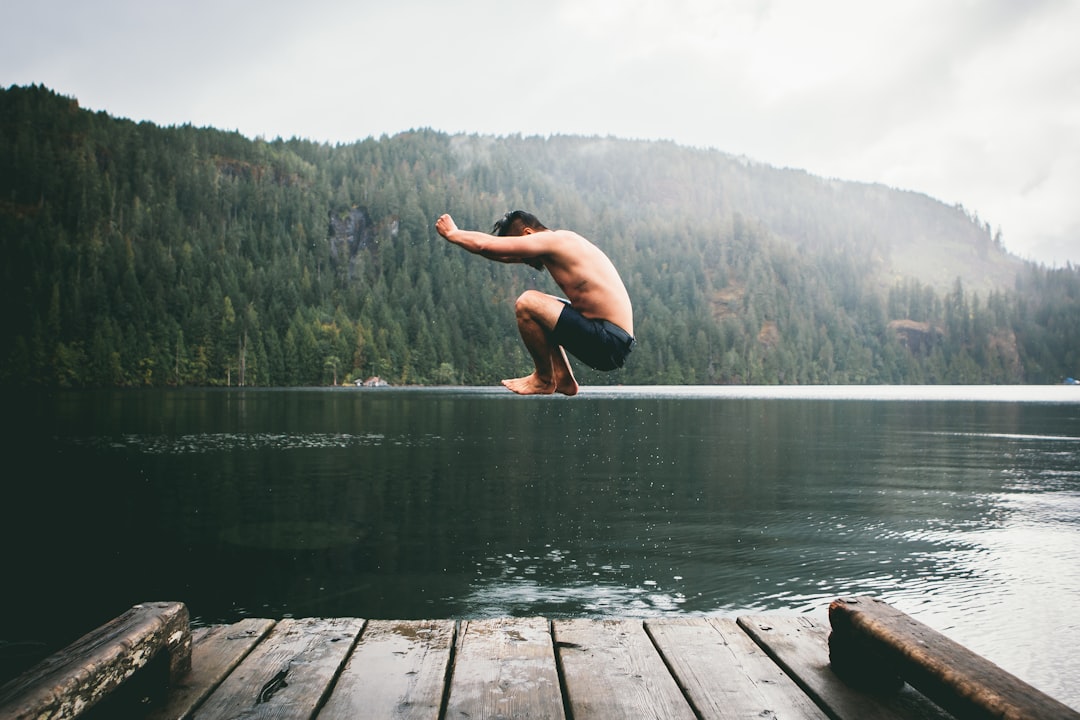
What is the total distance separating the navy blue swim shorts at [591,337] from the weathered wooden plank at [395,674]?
2359 mm

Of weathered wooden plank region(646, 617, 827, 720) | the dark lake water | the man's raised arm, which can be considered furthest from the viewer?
the dark lake water

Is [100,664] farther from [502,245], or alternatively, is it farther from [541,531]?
[541,531]

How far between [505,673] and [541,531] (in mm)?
20074

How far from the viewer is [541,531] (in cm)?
2519

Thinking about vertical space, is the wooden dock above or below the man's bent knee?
below

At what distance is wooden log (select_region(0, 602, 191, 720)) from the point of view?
392 centimetres

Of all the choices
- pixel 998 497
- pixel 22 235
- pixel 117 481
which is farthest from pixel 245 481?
pixel 22 235

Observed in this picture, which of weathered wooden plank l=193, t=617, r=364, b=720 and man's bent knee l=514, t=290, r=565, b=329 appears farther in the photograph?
weathered wooden plank l=193, t=617, r=364, b=720

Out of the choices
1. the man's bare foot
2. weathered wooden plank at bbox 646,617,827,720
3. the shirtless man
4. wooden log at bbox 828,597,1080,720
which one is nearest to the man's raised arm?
the shirtless man

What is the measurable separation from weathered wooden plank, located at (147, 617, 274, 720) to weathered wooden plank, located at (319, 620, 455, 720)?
804mm

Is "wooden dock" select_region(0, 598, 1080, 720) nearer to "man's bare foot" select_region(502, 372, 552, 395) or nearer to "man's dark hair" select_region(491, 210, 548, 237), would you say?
"man's bare foot" select_region(502, 372, 552, 395)

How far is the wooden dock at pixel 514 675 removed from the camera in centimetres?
428

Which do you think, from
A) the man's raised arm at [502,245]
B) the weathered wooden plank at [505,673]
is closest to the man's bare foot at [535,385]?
the man's raised arm at [502,245]

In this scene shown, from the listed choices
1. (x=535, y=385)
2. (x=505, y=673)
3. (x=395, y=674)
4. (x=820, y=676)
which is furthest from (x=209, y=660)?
(x=820, y=676)
